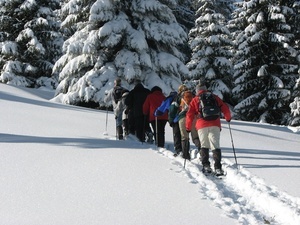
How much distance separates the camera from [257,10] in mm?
24312

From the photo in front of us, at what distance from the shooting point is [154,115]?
10.5m

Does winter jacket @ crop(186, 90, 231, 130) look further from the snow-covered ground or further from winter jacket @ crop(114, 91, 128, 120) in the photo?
winter jacket @ crop(114, 91, 128, 120)

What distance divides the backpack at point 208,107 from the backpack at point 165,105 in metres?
2.11

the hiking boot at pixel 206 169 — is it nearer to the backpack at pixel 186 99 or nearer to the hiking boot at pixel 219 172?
the hiking boot at pixel 219 172

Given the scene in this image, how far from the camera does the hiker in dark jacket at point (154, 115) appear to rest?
33.7 ft

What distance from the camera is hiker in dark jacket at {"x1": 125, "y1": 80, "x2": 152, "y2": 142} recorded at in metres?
11.4

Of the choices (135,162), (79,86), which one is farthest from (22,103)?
(135,162)

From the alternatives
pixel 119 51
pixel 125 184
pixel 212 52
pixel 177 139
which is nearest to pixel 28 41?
pixel 119 51

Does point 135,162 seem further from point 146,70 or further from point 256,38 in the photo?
point 256,38

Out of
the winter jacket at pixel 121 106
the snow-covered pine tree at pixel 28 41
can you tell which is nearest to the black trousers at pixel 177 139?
the winter jacket at pixel 121 106

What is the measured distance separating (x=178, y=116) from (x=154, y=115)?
1441 millimetres

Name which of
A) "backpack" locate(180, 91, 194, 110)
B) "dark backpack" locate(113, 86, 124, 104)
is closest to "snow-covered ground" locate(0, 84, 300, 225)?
"backpack" locate(180, 91, 194, 110)

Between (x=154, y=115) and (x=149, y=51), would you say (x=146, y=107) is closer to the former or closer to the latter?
(x=154, y=115)

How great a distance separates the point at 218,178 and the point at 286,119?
1656cm
